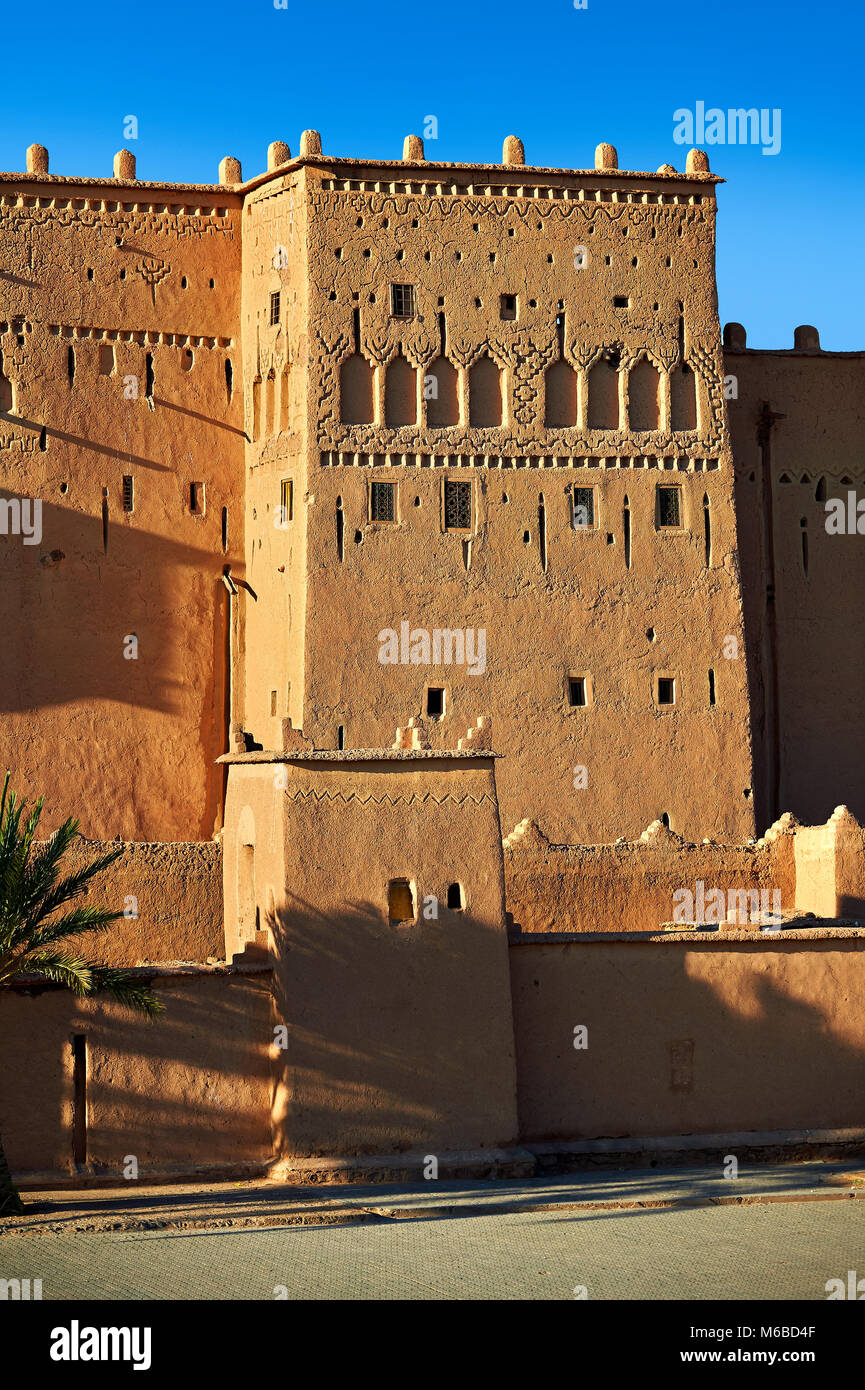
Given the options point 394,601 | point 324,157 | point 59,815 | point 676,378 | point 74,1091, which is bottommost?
point 74,1091

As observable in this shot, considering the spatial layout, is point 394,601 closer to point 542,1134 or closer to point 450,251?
point 450,251

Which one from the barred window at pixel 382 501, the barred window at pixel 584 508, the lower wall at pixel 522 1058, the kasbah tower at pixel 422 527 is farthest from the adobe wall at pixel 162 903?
the barred window at pixel 584 508

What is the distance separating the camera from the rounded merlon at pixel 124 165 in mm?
34438

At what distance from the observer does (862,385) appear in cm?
3694

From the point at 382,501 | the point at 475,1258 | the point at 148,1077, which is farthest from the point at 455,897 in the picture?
the point at 382,501

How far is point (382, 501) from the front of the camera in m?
32.8

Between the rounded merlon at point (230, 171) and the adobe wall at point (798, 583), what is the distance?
8.18 meters

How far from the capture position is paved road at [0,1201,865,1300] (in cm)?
1814

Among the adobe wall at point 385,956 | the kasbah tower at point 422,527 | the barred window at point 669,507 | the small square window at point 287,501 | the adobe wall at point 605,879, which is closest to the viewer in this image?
the adobe wall at point 385,956

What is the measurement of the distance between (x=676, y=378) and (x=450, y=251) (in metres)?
3.90

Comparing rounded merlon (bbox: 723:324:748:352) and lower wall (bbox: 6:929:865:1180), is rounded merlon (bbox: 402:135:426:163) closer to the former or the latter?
rounded merlon (bbox: 723:324:748:352)

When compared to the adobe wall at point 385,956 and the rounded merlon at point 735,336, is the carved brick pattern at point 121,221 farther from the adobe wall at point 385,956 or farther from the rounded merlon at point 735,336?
the adobe wall at point 385,956
